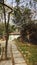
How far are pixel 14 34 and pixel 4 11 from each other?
30970 millimetres

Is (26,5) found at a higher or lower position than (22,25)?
higher

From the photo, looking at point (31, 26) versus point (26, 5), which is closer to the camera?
point (26, 5)

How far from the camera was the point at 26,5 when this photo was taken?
37.6 feet

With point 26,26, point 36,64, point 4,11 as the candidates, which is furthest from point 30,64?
point 26,26

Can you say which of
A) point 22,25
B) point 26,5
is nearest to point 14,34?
point 22,25

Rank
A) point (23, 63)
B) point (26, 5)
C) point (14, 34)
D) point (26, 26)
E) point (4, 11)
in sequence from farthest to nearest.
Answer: point (14, 34) < point (26, 26) < point (26, 5) < point (4, 11) < point (23, 63)

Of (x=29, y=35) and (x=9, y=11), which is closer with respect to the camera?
(x=9, y=11)

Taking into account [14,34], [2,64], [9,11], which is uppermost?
[9,11]

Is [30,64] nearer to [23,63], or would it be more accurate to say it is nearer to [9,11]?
[23,63]

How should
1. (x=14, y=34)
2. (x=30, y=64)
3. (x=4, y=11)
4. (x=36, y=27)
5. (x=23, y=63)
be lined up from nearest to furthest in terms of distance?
(x=30, y=64), (x=23, y=63), (x=4, y=11), (x=36, y=27), (x=14, y=34)

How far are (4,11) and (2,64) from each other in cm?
320

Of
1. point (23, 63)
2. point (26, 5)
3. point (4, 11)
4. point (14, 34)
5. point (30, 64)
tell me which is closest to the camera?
point (30, 64)

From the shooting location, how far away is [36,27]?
22078mm

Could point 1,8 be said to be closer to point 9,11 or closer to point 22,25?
point 9,11
